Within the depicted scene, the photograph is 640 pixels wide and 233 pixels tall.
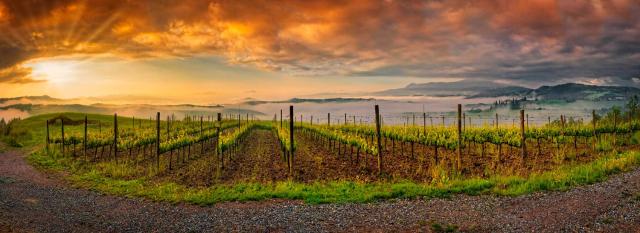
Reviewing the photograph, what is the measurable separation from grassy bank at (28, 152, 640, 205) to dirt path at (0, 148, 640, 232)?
667 mm

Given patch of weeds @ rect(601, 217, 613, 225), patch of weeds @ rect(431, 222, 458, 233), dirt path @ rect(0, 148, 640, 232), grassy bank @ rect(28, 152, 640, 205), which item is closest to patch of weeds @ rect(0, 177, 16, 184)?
grassy bank @ rect(28, 152, 640, 205)

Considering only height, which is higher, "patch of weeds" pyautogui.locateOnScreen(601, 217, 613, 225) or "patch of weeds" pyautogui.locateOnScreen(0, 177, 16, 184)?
"patch of weeds" pyautogui.locateOnScreen(0, 177, 16, 184)

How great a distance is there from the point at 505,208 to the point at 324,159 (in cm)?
1338

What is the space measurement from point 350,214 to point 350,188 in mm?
3597

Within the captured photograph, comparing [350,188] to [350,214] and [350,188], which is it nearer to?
[350,188]

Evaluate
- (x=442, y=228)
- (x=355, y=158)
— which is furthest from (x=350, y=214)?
(x=355, y=158)

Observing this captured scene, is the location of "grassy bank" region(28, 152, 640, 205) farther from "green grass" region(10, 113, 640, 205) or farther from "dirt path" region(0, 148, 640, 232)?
"dirt path" region(0, 148, 640, 232)

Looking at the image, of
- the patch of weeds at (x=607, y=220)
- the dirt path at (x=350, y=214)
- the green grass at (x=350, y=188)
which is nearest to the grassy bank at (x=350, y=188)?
the green grass at (x=350, y=188)

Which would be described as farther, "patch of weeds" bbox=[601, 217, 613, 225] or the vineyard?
the vineyard

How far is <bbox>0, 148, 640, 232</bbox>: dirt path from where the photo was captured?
11.0 metres

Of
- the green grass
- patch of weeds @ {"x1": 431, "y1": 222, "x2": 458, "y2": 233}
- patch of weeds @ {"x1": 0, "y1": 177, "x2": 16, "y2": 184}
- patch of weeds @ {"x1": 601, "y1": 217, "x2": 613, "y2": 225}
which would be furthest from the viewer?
patch of weeds @ {"x1": 0, "y1": 177, "x2": 16, "y2": 184}

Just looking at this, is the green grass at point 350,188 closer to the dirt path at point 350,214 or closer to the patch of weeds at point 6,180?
the dirt path at point 350,214

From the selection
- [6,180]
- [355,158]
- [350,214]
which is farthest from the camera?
[355,158]

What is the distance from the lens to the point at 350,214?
1212 cm
